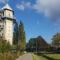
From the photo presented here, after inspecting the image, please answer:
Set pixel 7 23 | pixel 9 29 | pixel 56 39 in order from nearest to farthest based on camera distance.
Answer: pixel 7 23 < pixel 9 29 < pixel 56 39

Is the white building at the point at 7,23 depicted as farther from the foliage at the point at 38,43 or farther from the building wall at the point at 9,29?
the foliage at the point at 38,43

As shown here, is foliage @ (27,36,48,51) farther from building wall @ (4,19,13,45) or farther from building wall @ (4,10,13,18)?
building wall @ (4,10,13,18)

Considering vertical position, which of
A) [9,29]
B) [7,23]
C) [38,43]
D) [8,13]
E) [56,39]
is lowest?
[38,43]

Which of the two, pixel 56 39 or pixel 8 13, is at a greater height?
pixel 8 13

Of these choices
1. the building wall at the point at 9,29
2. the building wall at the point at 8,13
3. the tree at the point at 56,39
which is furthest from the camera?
the tree at the point at 56,39

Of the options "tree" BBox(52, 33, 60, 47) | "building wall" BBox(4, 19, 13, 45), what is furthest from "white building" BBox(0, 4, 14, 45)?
"tree" BBox(52, 33, 60, 47)

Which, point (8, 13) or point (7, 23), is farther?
point (8, 13)

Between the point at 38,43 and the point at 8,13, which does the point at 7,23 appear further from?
the point at 38,43

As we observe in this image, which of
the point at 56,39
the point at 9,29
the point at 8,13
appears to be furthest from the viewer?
the point at 56,39

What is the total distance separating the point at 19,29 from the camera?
9638 centimetres

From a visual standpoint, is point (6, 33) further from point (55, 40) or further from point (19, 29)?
point (55, 40)

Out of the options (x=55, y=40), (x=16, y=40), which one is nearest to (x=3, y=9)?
(x=16, y=40)

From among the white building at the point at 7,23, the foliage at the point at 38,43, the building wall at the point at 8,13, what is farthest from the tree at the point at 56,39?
the building wall at the point at 8,13

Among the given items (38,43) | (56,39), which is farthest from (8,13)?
(38,43)
